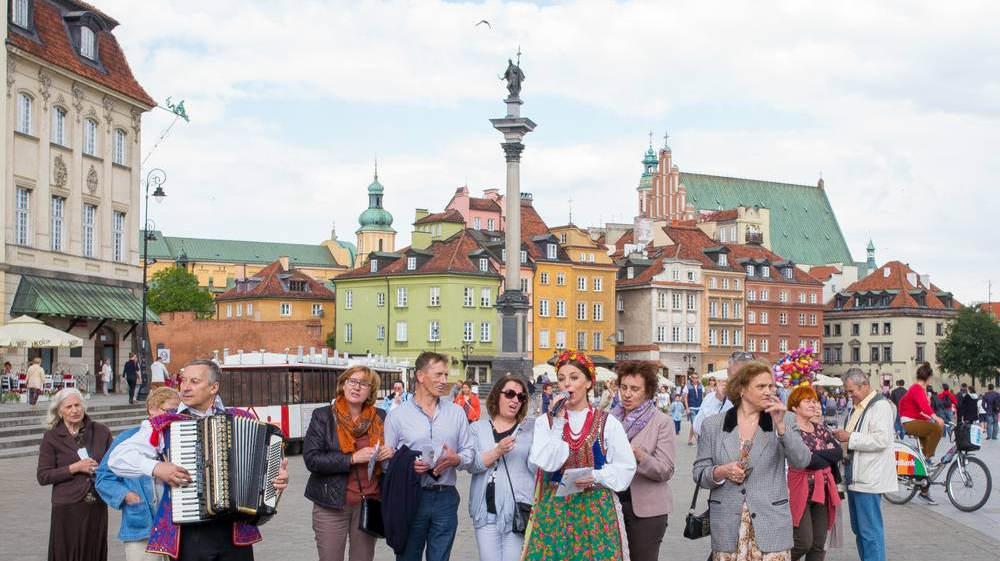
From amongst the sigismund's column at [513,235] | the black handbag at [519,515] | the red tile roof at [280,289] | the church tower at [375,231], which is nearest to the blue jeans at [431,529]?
the black handbag at [519,515]

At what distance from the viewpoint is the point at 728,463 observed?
7.66 metres

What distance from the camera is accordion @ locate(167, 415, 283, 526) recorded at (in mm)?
6594

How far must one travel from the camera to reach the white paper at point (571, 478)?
7.13 meters

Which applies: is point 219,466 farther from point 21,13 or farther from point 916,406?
point 21,13

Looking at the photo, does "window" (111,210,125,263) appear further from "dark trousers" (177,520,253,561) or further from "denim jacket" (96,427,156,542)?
"dark trousers" (177,520,253,561)

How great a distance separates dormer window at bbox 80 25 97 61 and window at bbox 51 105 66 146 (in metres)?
2.49

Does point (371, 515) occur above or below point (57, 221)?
below

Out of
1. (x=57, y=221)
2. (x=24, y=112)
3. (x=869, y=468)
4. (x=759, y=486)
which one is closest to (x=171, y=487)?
(x=759, y=486)

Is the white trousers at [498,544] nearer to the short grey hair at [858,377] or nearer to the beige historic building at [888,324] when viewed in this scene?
the short grey hair at [858,377]

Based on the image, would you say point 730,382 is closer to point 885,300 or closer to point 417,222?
point 417,222

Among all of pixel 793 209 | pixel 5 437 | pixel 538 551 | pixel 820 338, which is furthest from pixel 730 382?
pixel 793 209

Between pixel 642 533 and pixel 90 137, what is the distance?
36.2 m

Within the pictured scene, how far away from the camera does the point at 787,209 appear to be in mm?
125125

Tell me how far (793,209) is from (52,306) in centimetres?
9743
